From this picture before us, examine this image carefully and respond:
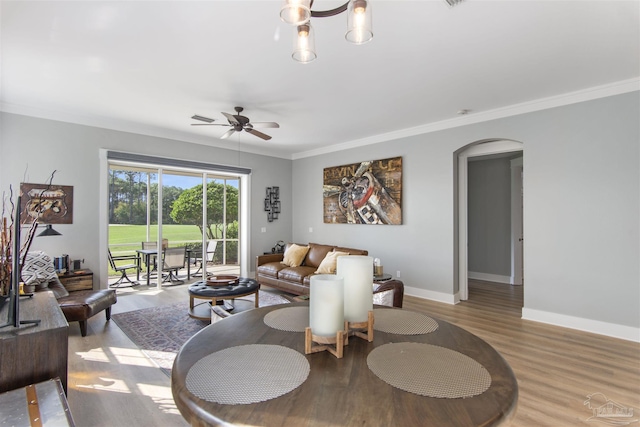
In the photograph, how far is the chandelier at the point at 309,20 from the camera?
1382 millimetres

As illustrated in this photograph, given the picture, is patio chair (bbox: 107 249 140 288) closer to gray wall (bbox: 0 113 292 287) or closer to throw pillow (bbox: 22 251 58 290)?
gray wall (bbox: 0 113 292 287)

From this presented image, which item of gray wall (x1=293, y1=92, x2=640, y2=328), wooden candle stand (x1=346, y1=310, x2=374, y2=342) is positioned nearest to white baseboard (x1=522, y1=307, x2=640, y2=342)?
gray wall (x1=293, y1=92, x2=640, y2=328)

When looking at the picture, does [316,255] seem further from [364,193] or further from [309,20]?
[309,20]

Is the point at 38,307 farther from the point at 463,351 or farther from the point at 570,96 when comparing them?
the point at 570,96

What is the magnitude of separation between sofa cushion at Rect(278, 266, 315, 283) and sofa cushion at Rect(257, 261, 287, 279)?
0.39 feet

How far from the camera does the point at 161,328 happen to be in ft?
11.8

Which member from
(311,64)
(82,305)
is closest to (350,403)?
(311,64)

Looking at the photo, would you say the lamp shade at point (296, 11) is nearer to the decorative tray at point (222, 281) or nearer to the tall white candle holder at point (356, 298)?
the tall white candle holder at point (356, 298)

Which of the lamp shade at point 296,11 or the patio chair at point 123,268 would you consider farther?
the patio chair at point 123,268

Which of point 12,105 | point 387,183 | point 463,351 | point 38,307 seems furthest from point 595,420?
point 12,105

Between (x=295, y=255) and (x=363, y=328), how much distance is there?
4.37 m

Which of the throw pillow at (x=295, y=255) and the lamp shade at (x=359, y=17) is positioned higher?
the lamp shade at (x=359, y=17)

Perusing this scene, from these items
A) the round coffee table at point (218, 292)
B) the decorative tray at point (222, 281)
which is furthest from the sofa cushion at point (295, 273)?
the decorative tray at point (222, 281)

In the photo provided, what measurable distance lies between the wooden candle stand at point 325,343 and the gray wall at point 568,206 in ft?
13.0
